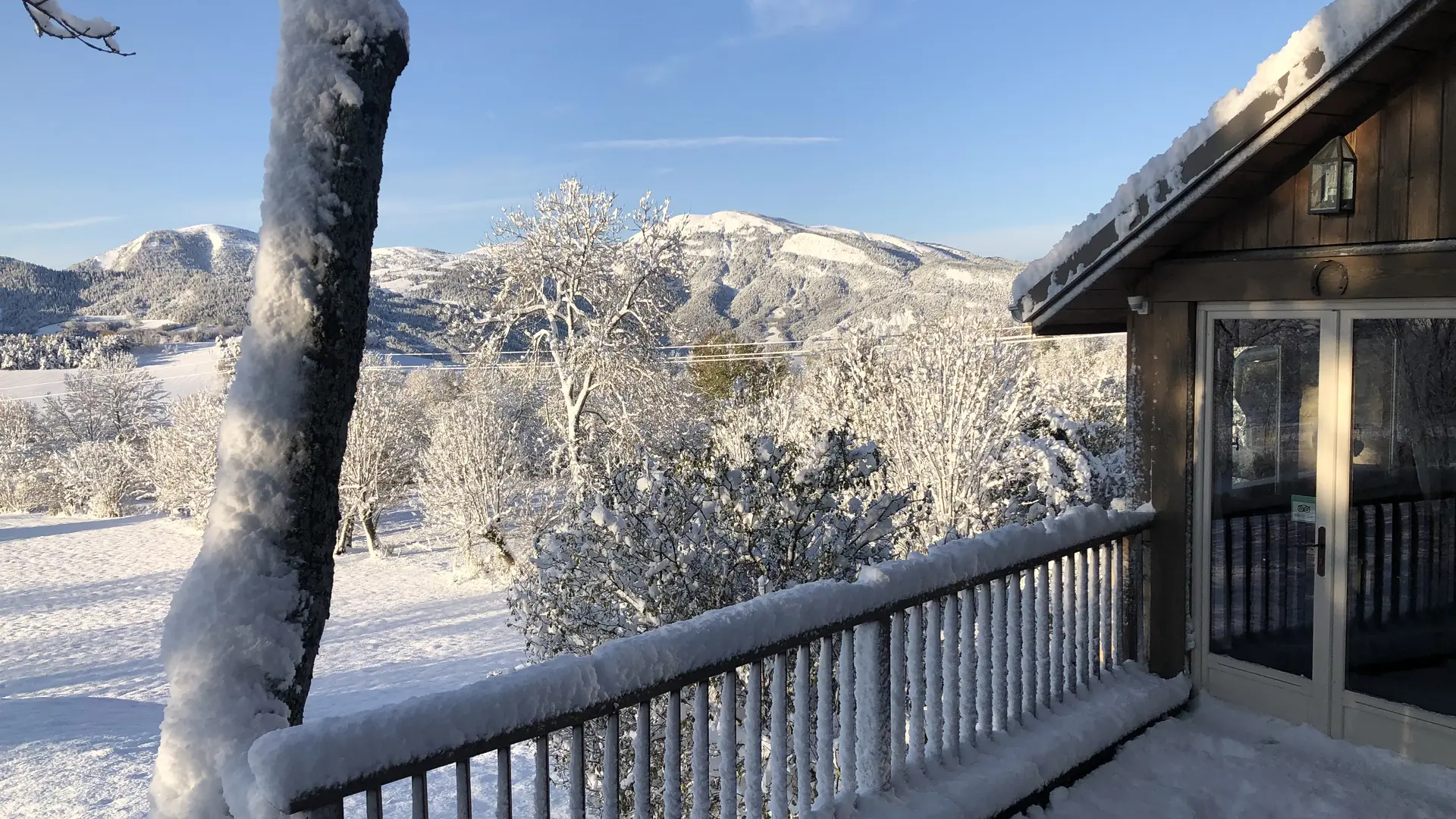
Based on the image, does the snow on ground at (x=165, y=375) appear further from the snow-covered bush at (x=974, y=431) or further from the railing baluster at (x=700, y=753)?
the railing baluster at (x=700, y=753)

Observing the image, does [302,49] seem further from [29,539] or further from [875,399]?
[29,539]

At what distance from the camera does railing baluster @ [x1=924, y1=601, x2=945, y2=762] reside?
142 inches

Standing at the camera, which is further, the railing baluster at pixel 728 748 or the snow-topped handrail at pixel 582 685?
the railing baluster at pixel 728 748

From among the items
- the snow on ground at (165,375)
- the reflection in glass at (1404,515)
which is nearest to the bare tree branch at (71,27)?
the reflection in glass at (1404,515)

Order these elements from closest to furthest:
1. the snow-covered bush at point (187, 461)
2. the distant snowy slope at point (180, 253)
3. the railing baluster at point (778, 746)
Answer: the railing baluster at point (778, 746) < the snow-covered bush at point (187, 461) < the distant snowy slope at point (180, 253)

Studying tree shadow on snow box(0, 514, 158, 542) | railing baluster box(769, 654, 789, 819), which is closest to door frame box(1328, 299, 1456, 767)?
railing baluster box(769, 654, 789, 819)

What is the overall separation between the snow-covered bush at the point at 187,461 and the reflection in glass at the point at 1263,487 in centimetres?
3166

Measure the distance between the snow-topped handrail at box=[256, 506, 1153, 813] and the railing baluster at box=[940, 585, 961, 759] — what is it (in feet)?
0.34

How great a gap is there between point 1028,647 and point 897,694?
1.09m

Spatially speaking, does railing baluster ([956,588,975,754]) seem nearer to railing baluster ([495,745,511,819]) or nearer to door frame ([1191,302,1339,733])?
door frame ([1191,302,1339,733])

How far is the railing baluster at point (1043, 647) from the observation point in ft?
13.9

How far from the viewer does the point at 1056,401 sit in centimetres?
1789

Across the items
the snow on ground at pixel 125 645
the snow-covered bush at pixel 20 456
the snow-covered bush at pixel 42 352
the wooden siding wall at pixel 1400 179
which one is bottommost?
the snow on ground at pixel 125 645

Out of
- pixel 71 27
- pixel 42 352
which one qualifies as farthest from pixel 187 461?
pixel 42 352
